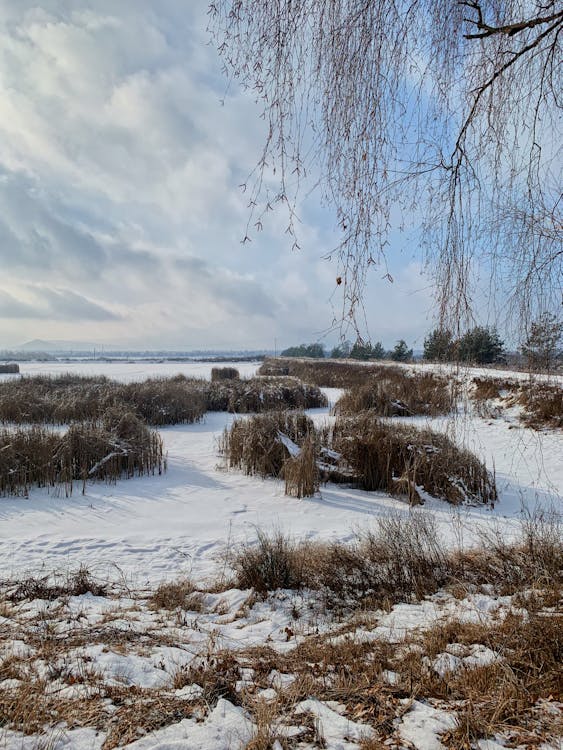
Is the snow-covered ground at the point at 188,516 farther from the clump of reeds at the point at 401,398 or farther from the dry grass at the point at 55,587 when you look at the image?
the clump of reeds at the point at 401,398

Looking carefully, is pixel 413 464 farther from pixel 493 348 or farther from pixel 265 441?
pixel 493 348

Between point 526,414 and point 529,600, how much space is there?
11.4 m

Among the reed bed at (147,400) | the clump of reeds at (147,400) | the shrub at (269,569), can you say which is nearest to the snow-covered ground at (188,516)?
the shrub at (269,569)

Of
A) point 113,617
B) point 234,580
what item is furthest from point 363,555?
point 113,617

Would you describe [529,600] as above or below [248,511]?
above

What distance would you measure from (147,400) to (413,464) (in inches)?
419

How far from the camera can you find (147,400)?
15.3 m

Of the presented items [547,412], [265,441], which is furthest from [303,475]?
[547,412]

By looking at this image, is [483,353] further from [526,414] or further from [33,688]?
[526,414]

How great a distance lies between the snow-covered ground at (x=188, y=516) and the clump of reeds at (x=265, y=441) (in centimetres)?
34

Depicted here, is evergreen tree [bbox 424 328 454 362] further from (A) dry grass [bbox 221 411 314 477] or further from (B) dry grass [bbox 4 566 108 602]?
(A) dry grass [bbox 221 411 314 477]

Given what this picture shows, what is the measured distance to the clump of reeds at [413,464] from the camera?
734cm

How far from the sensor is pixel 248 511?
6.76 metres

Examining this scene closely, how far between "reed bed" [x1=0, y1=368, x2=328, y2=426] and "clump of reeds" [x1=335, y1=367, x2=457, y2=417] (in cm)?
220
